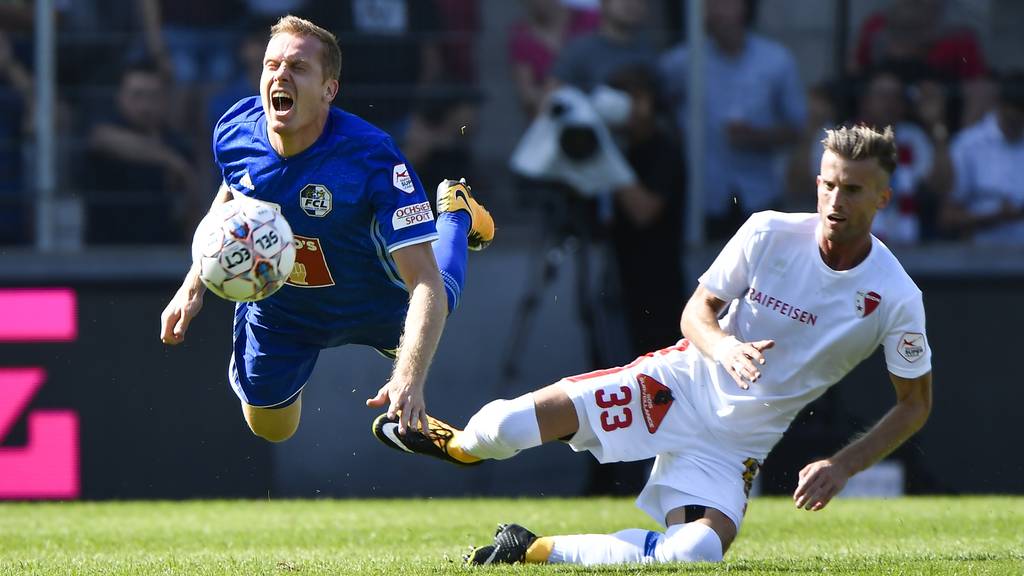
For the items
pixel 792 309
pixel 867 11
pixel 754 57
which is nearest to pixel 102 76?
pixel 754 57

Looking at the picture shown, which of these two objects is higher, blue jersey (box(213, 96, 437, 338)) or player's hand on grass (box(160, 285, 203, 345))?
blue jersey (box(213, 96, 437, 338))

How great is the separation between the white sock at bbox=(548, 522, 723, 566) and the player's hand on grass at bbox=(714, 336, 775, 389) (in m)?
0.72

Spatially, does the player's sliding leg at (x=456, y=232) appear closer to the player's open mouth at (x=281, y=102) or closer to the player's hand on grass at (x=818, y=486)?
the player's open mouth at (x=281, y=102)

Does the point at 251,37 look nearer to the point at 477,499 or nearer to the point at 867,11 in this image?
the point at 477,499

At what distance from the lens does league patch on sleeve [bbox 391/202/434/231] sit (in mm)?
5707

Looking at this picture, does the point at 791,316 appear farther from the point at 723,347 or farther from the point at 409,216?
the point at 409,216

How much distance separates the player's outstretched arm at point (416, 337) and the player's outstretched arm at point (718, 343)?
1.05 metres

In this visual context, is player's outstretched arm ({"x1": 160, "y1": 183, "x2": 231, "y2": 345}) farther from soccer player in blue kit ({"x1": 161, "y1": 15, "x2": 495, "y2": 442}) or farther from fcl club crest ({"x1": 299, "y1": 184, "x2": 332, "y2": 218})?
fcl club crest ({"x1": 299, "y1": 184, "x2": 332, "y2": 218})

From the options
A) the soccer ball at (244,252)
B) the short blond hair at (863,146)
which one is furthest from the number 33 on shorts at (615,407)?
the soccer ball at (244,252)

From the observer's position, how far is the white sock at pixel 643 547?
5.70 metres

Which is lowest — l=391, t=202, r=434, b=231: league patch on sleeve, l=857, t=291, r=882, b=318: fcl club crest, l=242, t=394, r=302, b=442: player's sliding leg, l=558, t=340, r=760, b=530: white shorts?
l=242, t=394, r=302, b=442: player's sliding leg

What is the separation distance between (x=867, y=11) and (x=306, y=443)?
16.7ft

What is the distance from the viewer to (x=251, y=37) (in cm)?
1048

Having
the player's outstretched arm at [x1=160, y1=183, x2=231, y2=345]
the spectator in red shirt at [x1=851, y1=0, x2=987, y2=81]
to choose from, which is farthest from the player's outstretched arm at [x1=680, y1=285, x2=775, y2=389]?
the spectator in red shirt at [x1=851, y1=0, x2=987, y2=81]
